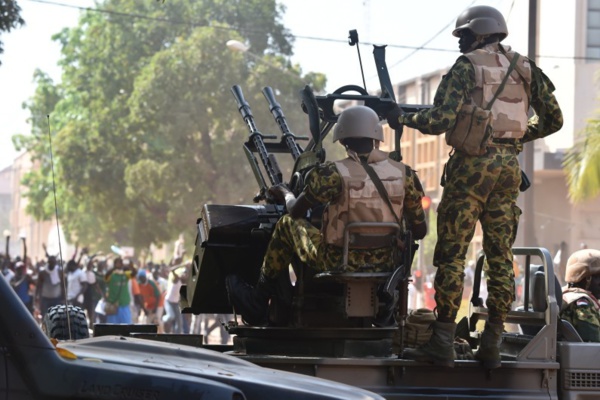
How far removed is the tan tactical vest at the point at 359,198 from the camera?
7.61 meters

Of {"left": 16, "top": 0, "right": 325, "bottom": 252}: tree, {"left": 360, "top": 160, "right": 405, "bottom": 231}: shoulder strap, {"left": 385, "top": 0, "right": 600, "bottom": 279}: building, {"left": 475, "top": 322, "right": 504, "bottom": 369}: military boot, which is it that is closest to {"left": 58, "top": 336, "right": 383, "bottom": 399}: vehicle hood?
{"left": 360, "top": 160, "right": 405, "bottom": 231}: shoulder strap

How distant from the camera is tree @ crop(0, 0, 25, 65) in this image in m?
13.9

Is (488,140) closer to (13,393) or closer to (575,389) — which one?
(575,389)

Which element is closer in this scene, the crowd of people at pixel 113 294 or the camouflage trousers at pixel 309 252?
the camouflage trousers at pixel 309 252

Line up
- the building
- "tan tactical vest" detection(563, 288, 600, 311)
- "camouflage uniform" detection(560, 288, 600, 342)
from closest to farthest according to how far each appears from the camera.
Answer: "camouflage uniform" detection(560, 288, 600, 342), "tan tactical vest" detection(563, 288, 600, 311), the building

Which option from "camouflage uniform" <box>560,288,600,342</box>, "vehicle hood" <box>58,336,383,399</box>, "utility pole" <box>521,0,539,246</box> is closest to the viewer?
"vehicle hood" <box>58,336,383,399</box>

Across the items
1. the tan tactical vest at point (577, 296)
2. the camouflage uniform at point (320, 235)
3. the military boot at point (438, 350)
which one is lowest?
the military boot at point (438, 350)

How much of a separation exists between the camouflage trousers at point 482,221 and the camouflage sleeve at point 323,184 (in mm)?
650

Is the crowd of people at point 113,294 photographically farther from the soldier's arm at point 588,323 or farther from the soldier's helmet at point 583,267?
the soldier's arm at point 588,323

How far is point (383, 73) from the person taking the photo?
8.91m

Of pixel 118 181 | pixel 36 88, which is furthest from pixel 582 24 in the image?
pixel 36 88

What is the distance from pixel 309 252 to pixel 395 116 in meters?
1.03

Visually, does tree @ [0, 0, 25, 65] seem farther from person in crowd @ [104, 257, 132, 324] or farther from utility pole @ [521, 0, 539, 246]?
person in crowd @ [104, 257, 132, 324]

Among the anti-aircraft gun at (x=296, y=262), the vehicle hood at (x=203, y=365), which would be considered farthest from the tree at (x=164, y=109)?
the vehicle hood at (x=203, y=365)
